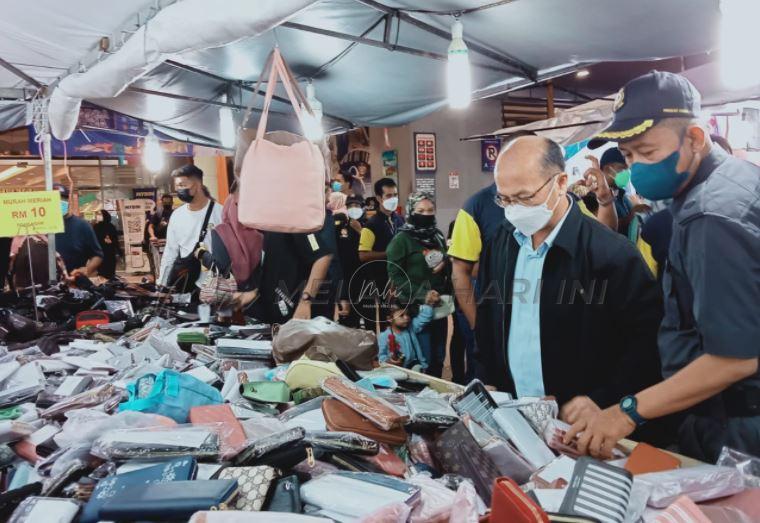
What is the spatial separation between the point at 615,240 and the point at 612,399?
533 mm

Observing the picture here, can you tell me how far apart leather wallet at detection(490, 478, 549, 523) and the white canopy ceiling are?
2165 mm

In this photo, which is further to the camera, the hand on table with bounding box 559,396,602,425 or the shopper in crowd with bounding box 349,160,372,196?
the shopper in crowd with bounding box 349,160,372,196

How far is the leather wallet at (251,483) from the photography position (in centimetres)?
122

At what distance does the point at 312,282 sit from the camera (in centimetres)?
359

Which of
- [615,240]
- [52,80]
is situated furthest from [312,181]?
[52,80]

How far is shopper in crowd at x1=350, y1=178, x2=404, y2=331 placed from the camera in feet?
18.2

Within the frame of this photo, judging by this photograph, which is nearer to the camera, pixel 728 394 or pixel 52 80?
pixel 728 394

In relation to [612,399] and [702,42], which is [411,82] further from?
[612,399]

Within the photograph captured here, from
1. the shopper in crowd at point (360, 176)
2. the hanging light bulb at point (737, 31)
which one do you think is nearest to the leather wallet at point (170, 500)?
the hanging light bulb at point (737, 31)

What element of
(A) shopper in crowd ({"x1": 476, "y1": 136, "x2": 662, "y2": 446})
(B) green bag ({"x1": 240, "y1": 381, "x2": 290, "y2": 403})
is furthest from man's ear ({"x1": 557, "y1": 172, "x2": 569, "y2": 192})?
(B) green bag ({"x1": 240, "y1": 381, "x2": 290, "y2": 403})

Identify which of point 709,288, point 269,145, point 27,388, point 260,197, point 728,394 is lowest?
point 27,388

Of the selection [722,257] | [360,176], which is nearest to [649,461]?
[722,257]

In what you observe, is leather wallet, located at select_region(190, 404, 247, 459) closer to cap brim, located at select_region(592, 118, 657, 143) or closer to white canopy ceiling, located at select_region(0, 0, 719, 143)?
cap brim, located at select_region(592, 118, 657, 143)

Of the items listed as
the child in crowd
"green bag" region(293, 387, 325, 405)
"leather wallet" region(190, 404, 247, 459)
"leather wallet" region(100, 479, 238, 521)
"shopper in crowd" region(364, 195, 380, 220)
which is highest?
"shopper in crowd" region(364, 195, 380, 220)
